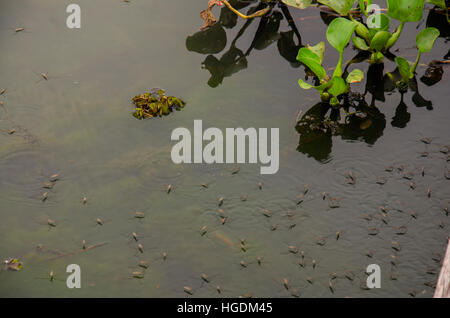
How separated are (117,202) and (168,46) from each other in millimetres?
1741

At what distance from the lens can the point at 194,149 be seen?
4.47 meters

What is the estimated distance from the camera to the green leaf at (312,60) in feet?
15.0

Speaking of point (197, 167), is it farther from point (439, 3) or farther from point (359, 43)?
point (439, 3)

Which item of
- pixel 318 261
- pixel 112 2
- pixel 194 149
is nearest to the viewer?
pixel 318 261

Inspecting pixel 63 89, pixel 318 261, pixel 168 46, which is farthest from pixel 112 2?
pixel 318 261

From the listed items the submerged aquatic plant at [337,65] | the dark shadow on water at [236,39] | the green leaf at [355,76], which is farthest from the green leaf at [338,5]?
the green leaf at [355,76]

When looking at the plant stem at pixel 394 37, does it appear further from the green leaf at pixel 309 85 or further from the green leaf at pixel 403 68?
the green leaf at pixel 309 85

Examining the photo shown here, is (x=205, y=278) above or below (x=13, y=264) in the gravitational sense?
below

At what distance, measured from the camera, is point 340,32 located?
15.1ft

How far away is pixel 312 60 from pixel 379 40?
77 centimetres

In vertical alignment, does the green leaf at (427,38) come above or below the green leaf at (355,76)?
above

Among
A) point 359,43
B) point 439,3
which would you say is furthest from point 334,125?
point 439,3

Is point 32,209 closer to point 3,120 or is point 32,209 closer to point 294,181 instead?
point 3,120

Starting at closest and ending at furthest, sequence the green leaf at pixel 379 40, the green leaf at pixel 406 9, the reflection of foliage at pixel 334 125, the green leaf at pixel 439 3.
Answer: the reflection of foliage at pixel 334 125
the green leaf at pixel 406 9
the green leaf at pixel 379 40
the green leaf at pixel 439 3
